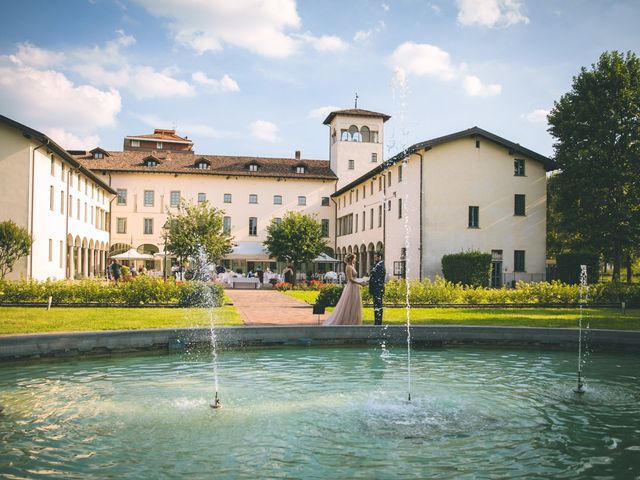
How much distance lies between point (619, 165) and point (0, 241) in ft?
105

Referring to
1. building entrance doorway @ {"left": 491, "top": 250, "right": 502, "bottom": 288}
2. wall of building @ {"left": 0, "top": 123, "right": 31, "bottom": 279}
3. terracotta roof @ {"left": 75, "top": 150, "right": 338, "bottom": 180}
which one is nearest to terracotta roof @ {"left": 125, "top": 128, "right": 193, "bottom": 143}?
terracotta roof @ {"left": 75, "top": 150, "right": 338, "bottom": 180}

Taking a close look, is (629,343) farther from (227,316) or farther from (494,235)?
(494,235)

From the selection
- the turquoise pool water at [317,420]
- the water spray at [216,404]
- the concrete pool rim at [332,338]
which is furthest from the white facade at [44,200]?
the water spray at [216,404]

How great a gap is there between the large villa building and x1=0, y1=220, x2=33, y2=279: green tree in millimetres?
1182

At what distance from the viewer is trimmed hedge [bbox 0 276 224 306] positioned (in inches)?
801

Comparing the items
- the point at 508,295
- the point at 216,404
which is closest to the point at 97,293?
the point at 216,404

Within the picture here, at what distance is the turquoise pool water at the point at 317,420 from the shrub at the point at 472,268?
67.0 ft

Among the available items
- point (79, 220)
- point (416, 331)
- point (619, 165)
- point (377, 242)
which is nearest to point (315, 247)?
point (377, 242)

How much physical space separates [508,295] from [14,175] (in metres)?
25.7

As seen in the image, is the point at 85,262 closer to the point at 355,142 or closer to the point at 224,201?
the point at 224,201

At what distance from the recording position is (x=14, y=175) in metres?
31.7

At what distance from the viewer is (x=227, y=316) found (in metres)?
17.5

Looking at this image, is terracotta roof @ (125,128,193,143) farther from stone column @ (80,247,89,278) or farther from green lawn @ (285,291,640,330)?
green lawn @ (285,291,640,330)

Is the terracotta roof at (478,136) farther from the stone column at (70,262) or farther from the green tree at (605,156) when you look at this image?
the stone column at (70,262)
